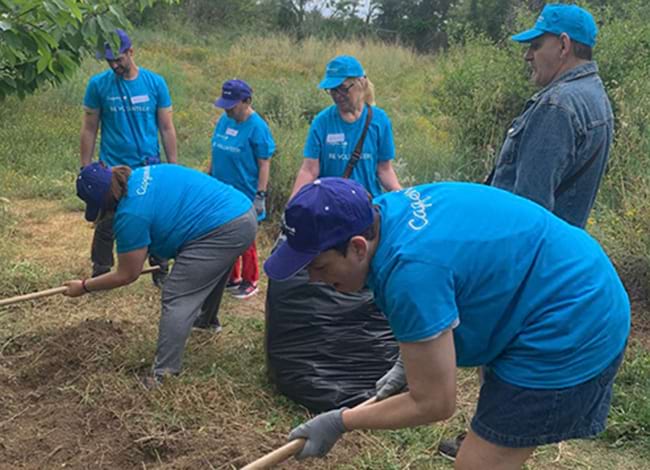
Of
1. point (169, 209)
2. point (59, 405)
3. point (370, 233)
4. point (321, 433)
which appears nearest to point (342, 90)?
point (169, 209)

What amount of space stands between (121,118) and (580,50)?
3.03 m

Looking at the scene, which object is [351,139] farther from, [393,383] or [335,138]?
[393,383]

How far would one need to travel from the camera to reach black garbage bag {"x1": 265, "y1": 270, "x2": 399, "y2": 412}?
135 inches

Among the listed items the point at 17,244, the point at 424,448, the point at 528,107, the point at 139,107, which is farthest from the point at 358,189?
the point at 17,244

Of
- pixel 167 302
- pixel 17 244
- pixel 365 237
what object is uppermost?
pixel 365 237

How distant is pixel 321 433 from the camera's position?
2.16m

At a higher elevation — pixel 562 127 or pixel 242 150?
pixel 562 127

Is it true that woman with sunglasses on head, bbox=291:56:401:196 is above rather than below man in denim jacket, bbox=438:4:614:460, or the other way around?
below

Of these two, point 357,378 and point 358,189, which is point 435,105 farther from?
point 358,189

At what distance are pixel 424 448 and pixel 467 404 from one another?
507 mm

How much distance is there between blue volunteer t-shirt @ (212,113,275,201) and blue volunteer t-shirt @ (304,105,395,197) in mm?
766

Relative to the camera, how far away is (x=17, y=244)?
588 cm

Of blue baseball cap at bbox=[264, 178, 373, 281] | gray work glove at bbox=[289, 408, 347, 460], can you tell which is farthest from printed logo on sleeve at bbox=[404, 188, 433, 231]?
gray work glove at bbox=[289, 408, 347, 460]

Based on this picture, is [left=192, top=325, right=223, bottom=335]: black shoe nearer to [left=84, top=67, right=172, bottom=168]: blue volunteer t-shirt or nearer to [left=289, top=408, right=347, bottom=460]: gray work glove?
[left=84, top=67, right=172, bottom=168]: blue volunteer t-shirt
